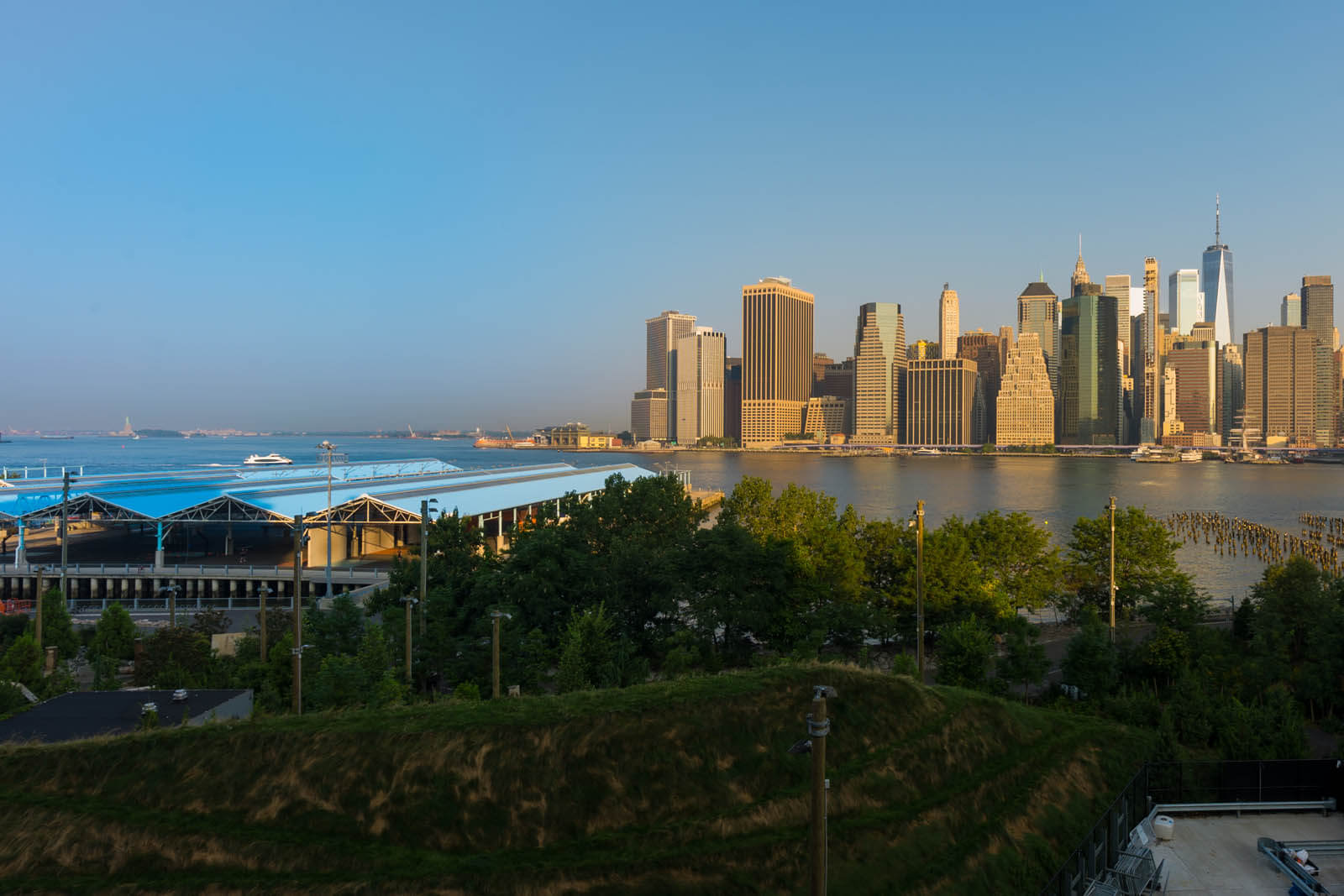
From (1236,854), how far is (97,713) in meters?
27.2

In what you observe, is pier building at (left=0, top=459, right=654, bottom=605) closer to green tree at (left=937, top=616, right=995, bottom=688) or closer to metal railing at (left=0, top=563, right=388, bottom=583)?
metal railing at (left=0, top=563, right=388, bottom=583)

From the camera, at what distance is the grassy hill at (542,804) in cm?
1238

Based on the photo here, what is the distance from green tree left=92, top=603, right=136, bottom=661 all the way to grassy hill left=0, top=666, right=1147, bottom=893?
823 inches

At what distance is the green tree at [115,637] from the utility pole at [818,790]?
3238cm

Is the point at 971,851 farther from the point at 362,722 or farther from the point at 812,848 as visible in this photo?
the point at 362,722

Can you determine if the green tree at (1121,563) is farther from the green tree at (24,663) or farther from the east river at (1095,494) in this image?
the green tree at (24,663)

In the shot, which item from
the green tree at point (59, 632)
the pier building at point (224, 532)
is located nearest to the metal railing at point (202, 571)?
the pier building at point (224, 532)

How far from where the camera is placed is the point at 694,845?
13.0m

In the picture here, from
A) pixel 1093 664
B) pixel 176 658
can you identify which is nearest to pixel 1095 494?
pixel 1093 664

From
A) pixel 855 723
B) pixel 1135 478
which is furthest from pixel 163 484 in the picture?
pixel 1135 478

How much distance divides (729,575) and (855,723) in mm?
15041

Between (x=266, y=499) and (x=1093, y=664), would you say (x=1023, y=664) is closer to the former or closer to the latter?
(x=1093, y=664)

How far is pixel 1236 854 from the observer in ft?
55.0

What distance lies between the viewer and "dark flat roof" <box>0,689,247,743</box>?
60.2ft
